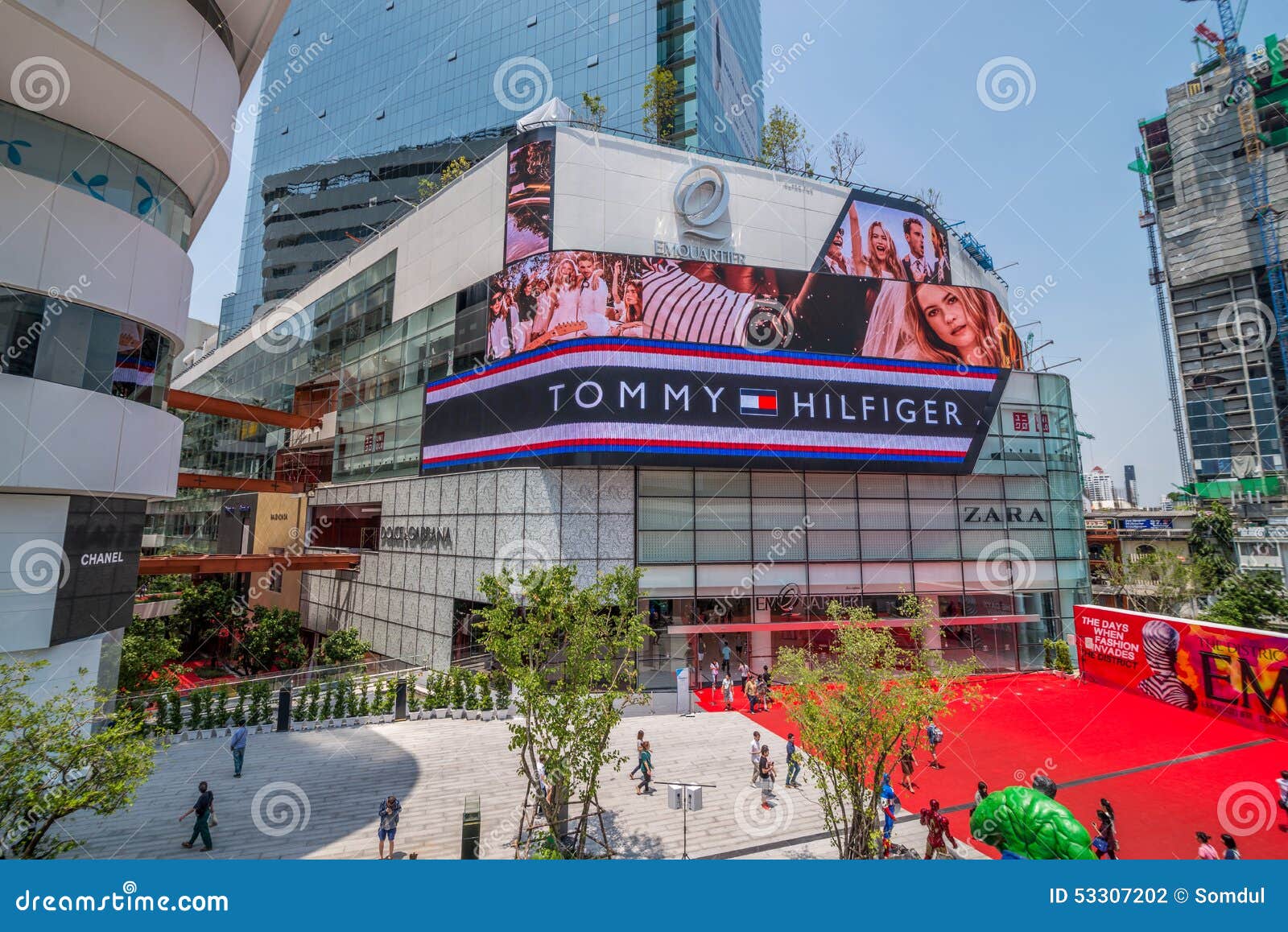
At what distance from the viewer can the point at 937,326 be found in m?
31.5

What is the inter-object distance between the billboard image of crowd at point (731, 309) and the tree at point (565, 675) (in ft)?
52.0

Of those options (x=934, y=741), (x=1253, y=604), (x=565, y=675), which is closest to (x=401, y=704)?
(x=565, y=675)

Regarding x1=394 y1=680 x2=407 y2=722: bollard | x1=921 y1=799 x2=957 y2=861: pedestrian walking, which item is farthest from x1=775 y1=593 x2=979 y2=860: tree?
x1=394 y1=680 x2=407 y2=722: bollard

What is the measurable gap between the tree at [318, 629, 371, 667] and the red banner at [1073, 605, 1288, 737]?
33.7 m

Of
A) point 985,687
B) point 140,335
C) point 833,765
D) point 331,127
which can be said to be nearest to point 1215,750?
point 985,687

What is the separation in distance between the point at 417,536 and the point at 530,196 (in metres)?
18.1

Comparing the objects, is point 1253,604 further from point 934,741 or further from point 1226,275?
point 1226,275

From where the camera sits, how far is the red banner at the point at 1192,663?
20203 mm

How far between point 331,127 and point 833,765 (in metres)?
Answer: 97.6

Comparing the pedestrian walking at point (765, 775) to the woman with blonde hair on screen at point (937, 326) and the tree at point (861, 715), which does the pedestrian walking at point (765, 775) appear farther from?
the woman with blonde hair on screen at point (937, 326)

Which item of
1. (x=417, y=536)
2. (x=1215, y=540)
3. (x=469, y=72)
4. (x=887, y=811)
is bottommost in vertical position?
(x=887, y=811)

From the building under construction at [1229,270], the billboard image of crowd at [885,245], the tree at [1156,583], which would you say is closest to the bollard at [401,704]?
the billboard image of crowd at [885,245]

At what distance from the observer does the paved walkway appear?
517 inches

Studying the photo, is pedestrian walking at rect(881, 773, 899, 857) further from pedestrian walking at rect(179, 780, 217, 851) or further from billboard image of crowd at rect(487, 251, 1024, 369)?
billboard image of crowd at rect(487, 251, 1024, 369)
